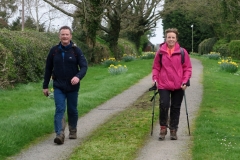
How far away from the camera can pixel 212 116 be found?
35.1 ft

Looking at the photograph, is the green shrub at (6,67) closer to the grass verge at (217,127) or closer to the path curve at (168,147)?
the grass verge at (217,127)

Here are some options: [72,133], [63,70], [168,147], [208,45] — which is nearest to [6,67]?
[72,133]

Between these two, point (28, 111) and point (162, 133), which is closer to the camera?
point (162, 133)

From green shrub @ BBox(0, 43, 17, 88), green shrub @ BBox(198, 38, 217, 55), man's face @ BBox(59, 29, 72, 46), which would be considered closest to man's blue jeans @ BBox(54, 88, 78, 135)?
man's face @ BBox(59, 29, 72, 46)

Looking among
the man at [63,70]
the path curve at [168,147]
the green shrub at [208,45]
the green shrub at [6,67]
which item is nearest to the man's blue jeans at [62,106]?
the man at [63,70]

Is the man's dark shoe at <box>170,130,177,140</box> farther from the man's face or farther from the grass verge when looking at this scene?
the man's face

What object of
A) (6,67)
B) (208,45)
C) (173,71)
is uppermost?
(173,71)

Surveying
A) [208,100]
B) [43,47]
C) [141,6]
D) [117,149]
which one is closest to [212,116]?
[208,100]

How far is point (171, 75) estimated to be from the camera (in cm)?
798

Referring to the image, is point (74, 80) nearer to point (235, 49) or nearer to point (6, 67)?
point (6, 67)

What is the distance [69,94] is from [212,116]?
3941 millimetres

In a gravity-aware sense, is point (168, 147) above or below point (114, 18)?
below

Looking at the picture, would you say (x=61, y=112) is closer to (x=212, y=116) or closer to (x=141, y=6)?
(x=212, y=116)

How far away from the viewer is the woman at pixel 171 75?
7.98m
